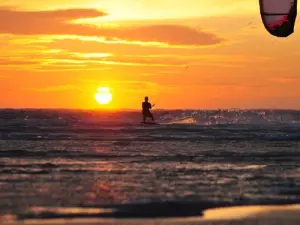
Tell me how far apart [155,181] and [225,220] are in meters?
3.61

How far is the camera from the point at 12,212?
840cm

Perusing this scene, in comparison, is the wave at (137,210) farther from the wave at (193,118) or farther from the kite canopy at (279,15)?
the wave at (193,118)

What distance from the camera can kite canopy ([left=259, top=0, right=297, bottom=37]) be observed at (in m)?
12.4

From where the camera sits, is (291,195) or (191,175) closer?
(291,195)

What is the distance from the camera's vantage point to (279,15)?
41.5ft

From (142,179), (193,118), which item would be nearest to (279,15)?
(142,179)

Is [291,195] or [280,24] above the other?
[280,24]

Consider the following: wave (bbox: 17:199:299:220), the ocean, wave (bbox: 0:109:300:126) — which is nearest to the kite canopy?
the ocean

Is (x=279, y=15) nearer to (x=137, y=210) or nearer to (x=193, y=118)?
(x=137, y=210)

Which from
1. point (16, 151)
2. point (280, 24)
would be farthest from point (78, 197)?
point (16, 151)

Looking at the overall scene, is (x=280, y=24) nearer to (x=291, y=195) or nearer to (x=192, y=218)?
(x=291, y=195)

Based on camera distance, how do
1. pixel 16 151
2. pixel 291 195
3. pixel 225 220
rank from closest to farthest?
1. pixel 225 220
2. pixel 291 195
3. pixel 16 151

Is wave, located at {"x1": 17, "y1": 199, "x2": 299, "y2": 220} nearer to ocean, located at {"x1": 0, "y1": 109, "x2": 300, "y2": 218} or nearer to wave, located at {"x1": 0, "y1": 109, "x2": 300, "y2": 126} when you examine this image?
ocean, located at {"x1": 0, "y1": 109, "x2": 300, "y2": 218}

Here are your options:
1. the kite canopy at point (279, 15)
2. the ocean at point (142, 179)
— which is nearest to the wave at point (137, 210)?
the ocean at point (142, 179)
